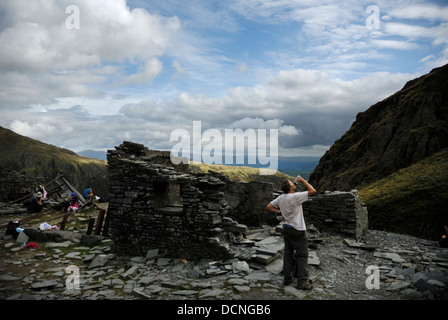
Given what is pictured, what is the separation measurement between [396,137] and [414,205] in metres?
24.8

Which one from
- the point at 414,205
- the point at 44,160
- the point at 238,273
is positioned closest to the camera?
the point at 238,273

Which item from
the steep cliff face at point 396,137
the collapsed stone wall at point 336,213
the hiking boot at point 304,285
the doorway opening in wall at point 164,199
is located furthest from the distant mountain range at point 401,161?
the hiking boot at point 304,285

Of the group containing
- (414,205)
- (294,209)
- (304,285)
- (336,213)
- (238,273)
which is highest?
(294,209)

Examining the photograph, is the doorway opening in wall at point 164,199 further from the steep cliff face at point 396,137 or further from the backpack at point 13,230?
the steep cliff face at point 396,137

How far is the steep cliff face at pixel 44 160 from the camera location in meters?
119

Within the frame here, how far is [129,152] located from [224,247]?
6993 mm

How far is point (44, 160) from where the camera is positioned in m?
126

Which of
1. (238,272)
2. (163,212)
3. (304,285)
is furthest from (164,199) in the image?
(304,285)

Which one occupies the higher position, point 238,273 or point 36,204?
point 36,204

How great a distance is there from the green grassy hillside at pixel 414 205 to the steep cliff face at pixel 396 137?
34.0 feet

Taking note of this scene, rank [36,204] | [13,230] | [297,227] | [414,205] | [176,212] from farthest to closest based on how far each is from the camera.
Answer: [414,205] → [36,204] → [13,230] → [176,212] → [297,227]

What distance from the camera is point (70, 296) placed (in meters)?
7.86

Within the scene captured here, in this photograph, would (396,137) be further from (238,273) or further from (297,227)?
(238,273)
